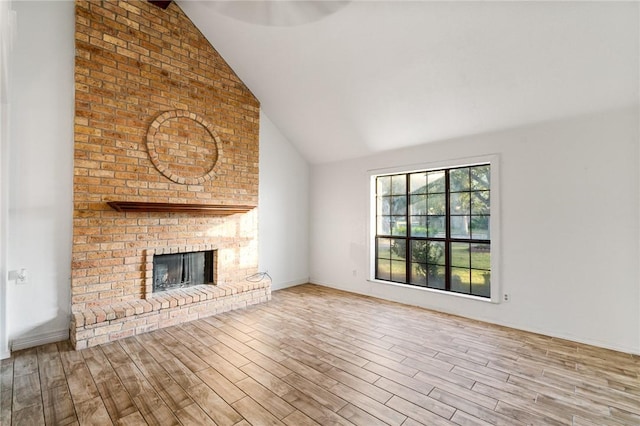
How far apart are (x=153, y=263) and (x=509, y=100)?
474 centimetres

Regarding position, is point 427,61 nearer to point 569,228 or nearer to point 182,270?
point 569,228

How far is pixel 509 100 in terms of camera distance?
3379mm

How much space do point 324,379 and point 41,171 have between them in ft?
11.7

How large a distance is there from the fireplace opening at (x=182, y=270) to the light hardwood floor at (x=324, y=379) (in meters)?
0.72

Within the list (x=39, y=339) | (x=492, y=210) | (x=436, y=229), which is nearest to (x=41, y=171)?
(x=39, y=339)

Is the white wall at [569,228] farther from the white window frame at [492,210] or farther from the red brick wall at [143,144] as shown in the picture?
the red brick wall at [143,144]

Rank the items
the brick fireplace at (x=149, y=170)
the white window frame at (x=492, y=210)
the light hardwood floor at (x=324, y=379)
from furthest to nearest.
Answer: the white window frame at (x=492, y=210) < the brick fireplace at (x=149, y=170) < the light hardwood floor at (x=324, y=379)

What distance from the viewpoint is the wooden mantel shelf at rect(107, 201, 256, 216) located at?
340 cm

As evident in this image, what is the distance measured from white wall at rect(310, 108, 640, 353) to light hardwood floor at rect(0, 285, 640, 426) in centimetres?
28

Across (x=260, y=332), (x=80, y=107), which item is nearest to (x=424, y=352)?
(x=260, y=332)

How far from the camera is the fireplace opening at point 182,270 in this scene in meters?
3.99

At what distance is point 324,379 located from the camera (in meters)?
2.49

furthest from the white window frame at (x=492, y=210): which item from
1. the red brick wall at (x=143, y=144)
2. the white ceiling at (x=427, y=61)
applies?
the red brick wall at (x=143, y=144)

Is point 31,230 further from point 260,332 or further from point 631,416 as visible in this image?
point 631,416
